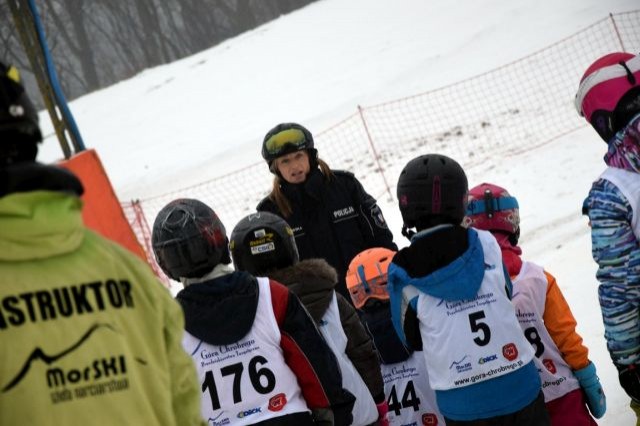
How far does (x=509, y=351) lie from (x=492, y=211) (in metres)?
0.71

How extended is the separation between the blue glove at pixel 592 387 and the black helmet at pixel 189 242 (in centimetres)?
155

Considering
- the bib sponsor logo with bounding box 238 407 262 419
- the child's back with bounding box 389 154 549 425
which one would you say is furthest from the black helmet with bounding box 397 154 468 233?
the bib sponsor logo with bounding box 238 407 262 419

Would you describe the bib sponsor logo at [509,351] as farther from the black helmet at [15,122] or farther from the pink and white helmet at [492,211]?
the black helmet at [15,122]

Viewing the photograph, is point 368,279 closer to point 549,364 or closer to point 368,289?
point 368,289

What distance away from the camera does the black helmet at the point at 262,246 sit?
9.77 feet

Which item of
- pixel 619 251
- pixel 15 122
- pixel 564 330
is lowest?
pixel 564 330

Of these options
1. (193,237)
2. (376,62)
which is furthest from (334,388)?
(376,62)

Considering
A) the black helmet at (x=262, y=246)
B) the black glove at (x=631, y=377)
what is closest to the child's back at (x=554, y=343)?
the black glove at (x=631, y=377)

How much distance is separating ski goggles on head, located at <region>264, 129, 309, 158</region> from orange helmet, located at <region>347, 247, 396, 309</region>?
1.18 metres

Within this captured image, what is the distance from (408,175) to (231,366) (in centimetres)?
102

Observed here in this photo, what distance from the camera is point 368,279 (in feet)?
11.0

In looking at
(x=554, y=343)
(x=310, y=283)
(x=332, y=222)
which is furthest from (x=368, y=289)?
(x=332, y=222)

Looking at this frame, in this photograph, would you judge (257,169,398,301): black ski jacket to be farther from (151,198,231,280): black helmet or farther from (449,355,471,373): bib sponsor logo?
(151,198,231,280): black helmet

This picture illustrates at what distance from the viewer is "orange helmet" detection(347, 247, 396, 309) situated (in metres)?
3.31
